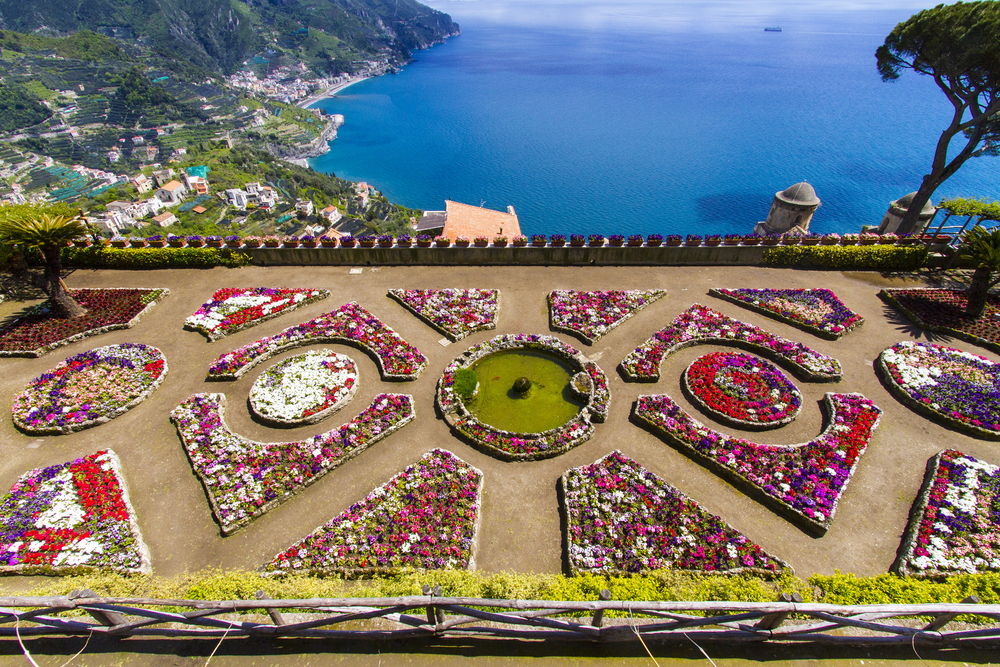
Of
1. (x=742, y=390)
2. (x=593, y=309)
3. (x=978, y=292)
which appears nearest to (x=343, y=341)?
(x=593, y=309)

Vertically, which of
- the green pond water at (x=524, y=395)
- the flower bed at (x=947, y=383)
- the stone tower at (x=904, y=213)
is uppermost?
Answer: the stone tower at (x=904, y=213)

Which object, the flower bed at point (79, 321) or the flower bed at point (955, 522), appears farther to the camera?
the flower bed at point (79, 321)

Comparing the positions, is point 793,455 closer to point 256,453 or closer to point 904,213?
point 256,453

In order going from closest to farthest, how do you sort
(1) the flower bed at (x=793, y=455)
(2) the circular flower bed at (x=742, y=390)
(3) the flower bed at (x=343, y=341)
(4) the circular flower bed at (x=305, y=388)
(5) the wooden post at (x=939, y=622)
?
(5) the wooden post at (x=939, y=622) → (1) the flower bed at (x=793, y=455) → (2) the circular flower bed at (x=742, y=390) → (4) the circular flower bed at (x=305, y=388) → (3) the flower bed at (x=343, y=341)

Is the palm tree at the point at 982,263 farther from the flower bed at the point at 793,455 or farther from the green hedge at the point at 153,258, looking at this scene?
the green hedge at the point at 153,258

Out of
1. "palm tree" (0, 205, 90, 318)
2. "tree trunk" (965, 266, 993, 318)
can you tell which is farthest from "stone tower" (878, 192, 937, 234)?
"palm tree" (0, 205, 90, 318)

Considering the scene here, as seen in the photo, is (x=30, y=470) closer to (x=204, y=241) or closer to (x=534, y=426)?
(x=204, y=241)

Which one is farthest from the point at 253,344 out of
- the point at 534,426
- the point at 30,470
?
the point at 534,426

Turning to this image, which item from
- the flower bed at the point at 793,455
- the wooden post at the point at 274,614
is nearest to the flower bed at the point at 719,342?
the flower bed at the point at 793,455
